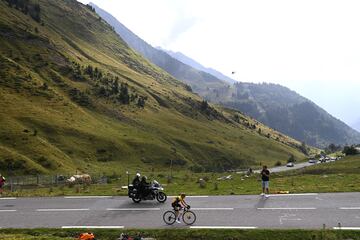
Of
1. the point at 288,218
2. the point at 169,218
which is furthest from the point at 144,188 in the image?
the point at 288,218

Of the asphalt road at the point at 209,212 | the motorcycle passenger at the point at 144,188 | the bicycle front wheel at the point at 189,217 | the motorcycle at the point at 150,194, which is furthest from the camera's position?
the motorcycle passenger at the point at 144,188

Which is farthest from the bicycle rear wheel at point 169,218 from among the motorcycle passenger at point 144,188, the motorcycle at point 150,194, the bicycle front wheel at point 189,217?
the motorcycle passenger at point 144,188

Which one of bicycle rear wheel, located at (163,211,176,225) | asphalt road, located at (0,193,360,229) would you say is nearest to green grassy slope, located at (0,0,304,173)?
asphalt road, located at (0,193,360,229)

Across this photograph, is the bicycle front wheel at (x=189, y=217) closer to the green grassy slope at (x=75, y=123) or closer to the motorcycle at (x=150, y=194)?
the motorcycle at (x=150, y=194)

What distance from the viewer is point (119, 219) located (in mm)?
29609

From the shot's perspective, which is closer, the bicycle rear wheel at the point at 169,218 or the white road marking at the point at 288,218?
the white road marking at the point at 288,218

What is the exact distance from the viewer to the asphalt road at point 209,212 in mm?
27125

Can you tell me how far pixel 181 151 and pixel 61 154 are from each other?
197 ft

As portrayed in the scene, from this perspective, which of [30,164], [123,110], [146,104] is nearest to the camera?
[30,164]

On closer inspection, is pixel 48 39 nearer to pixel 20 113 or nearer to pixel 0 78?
pixel 0 78

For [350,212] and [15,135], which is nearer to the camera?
[350,212]

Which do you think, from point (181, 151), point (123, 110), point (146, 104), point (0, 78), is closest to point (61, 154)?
point (0, 78)

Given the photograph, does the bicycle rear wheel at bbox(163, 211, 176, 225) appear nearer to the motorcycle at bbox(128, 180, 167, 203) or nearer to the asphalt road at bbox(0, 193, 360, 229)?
the asphalt road at bbox(0, 193, 360, 229)

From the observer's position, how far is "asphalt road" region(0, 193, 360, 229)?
27.1m
